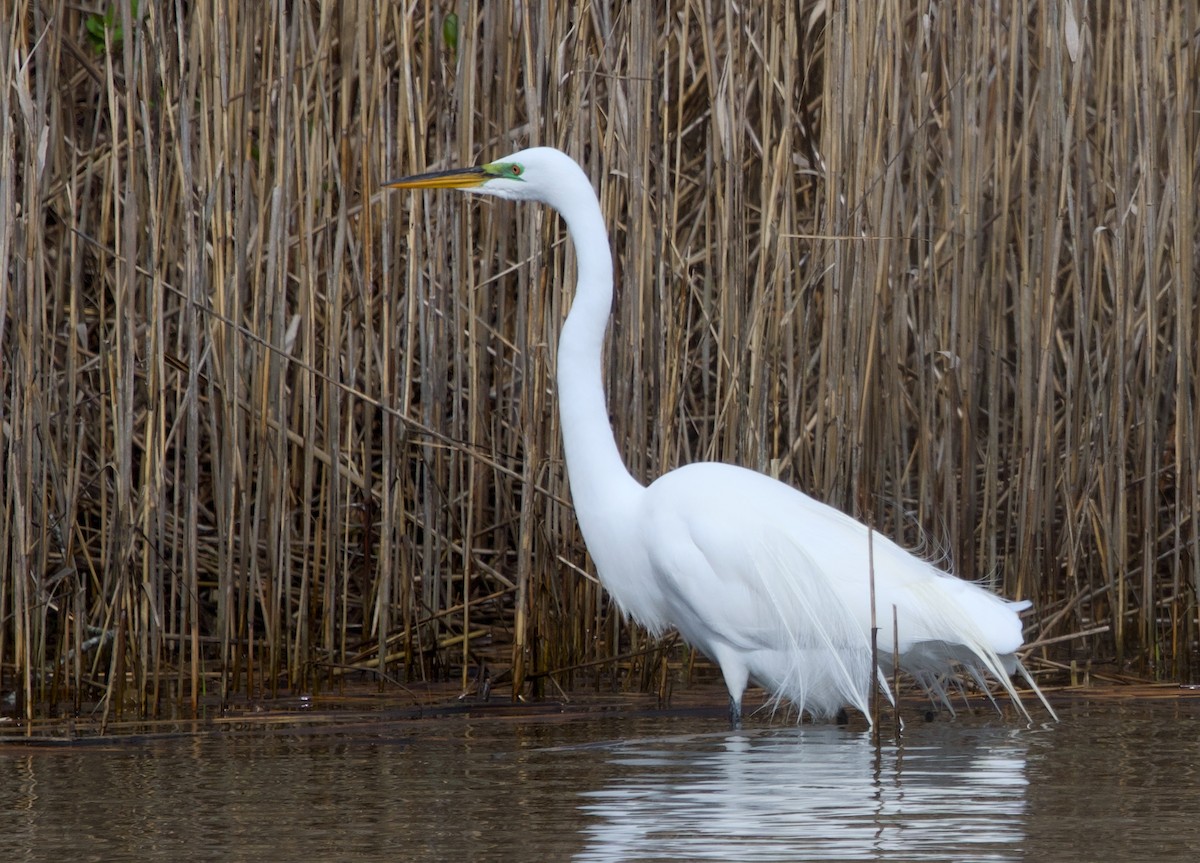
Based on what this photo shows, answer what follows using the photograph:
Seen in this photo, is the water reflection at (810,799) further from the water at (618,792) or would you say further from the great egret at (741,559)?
the great egret at (741,559)

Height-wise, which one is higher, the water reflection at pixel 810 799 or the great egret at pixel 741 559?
the great egret at pixel 741 559

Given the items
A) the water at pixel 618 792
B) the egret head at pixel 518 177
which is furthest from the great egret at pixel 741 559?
the water at pixel 618 792

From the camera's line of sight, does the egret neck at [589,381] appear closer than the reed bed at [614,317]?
Yes

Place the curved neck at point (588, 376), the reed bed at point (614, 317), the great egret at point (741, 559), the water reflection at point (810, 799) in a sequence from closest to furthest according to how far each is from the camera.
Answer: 1. the water reflection at point (810, 799)
2. the great egret at point (741, 559)
3. the curved neck at point (588, 376)
4. the reed bed at point (614, 317)

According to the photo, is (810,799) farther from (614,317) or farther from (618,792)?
(614,317)

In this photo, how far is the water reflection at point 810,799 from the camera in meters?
2.49

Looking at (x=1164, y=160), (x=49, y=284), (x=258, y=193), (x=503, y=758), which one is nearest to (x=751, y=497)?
(x=503, y=758)

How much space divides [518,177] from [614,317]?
2.71 feet

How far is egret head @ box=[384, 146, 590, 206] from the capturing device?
3834 mm

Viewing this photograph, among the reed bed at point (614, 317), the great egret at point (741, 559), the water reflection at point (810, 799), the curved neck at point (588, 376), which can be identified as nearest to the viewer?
the water reflection at point (810, 799)

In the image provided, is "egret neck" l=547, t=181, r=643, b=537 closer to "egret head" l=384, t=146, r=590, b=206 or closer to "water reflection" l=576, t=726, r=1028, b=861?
"egret head" l=384, t=146, r=590, b=206

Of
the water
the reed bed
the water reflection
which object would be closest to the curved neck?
the reed bed

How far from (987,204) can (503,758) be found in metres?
2.53

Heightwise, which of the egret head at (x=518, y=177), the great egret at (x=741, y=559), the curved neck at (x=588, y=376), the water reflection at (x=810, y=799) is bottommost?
the water reflection at (x=810, y=799)
